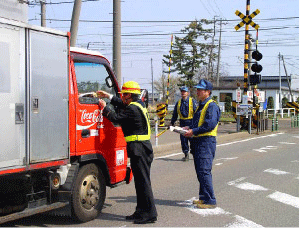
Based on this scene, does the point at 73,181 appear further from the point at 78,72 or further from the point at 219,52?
the point at 219,52

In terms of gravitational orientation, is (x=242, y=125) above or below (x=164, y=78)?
below

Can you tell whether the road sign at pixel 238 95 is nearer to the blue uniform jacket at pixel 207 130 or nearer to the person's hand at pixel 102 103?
the blue uniform jacket at pixel 207 130

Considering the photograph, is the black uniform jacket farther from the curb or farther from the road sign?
the road sign

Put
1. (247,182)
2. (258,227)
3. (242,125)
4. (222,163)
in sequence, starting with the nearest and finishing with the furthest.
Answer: (258,227) → (247,182) → (222,163) → (242,125)

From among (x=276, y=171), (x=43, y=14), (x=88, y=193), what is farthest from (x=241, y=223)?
(x=43, y=14)

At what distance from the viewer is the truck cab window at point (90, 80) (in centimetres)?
594

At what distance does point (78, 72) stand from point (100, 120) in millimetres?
720

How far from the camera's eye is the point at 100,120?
6.15 metres

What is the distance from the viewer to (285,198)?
782 cm

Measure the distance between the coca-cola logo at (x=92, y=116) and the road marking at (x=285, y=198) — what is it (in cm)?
352

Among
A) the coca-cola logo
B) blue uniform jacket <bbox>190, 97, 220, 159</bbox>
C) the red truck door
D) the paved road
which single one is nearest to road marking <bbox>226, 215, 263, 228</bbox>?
the paved road

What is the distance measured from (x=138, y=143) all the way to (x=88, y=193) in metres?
0.93

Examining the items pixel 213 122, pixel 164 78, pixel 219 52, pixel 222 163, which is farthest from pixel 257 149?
pixel 164 78

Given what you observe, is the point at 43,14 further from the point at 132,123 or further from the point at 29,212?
the point at 29,212
